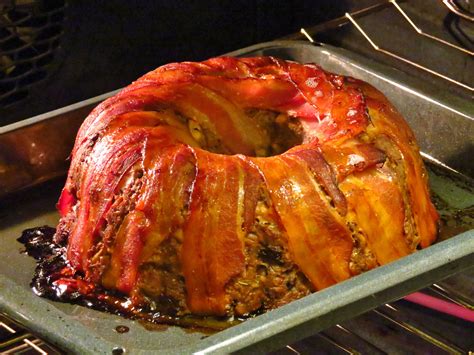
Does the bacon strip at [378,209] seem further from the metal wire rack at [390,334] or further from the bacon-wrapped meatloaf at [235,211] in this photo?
the metal wire rack at [390,334]

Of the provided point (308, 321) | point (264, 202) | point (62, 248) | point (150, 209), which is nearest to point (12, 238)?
point (62, 248)

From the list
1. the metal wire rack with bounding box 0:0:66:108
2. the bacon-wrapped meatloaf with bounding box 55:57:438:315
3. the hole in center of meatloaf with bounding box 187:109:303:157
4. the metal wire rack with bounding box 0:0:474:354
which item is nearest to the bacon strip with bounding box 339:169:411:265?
the bacon-wrapped meatloaf with bounding box 55:57:438:315

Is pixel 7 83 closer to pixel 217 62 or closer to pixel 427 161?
pixel 217 62

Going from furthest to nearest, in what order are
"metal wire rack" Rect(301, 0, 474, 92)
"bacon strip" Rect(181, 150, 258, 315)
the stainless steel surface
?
"metal wire rack" Rect(301, 0, 474, 92)
"bacon strip" Rect(181, 150, 258, 315)
the stainless steel surface

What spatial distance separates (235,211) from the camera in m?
2.32

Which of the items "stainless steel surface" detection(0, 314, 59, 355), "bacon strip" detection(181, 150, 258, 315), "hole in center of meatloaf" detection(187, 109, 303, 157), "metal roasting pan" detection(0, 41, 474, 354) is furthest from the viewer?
"hole in center of meatloaf" detection(187, 109, 303, 157)

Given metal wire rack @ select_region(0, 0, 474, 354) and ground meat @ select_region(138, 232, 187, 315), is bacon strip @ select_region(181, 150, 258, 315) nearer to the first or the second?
ground meat @ select_region(138, 232, 187, 315)

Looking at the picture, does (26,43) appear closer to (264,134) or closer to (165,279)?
(264,134)

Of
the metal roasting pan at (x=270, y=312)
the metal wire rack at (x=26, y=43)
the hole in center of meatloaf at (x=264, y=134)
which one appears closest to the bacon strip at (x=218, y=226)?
the metal roasting pan at (x=270, y=312)

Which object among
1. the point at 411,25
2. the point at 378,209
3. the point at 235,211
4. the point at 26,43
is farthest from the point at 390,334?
the point at 26,43

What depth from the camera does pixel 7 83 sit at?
124 inches

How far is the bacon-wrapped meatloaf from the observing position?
233cm

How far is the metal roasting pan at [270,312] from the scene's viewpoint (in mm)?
2008

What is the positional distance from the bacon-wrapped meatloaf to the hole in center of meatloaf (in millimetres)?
82
